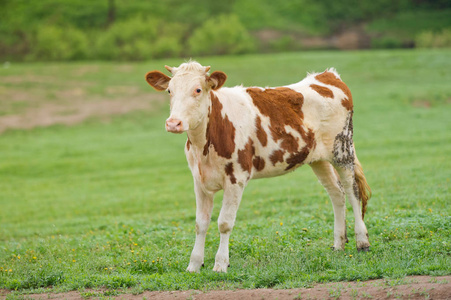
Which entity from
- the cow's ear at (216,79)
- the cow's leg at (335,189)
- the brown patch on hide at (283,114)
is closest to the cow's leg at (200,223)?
the brown patch on hide at (283,114)

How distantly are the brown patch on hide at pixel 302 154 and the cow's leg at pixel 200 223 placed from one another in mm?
1328

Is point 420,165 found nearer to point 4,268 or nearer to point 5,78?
point 4,268

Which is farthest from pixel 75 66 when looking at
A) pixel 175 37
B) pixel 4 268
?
pixel 4 268

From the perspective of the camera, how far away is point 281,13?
8069 centimetres

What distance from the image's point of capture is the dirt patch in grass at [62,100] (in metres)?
33.8

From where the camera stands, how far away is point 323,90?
9188mm

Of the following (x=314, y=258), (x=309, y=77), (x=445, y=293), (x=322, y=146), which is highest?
(x=309, y=77)

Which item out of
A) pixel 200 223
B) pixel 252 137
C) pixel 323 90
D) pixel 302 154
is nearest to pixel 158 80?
pixel 252 137

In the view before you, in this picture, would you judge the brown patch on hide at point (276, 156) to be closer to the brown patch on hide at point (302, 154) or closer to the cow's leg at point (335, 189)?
the brown patch on hide at point (302, 154)

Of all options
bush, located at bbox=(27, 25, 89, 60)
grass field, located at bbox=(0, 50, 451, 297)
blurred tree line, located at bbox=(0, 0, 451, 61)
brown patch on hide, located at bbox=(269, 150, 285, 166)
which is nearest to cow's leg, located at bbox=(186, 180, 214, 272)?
grass field, located at bbox=(0, 50, 451, 297)

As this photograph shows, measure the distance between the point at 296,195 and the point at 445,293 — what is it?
28.0 ft

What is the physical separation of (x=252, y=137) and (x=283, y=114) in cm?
68

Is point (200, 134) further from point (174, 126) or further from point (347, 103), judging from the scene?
point (347, 103)

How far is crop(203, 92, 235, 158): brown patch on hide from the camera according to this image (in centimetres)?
805
